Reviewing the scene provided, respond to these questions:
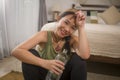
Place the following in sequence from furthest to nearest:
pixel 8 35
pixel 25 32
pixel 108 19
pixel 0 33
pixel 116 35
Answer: pixel 108 19, pixel 25 32, pixel 8 35, pixel 0 33, pixel 116 35

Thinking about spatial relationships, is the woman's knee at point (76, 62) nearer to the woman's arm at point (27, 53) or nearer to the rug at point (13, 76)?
the woman's arm at point (27, 53)

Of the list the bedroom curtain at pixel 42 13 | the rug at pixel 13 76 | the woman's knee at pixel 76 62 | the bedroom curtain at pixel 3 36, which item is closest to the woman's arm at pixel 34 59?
the woman's knee at pixel 76 62

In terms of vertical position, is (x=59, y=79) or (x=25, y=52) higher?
(x=25, y=52)

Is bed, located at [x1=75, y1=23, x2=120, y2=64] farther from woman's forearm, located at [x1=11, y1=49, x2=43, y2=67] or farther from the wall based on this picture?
the wall

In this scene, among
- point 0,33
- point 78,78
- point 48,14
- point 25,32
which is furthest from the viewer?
point 48,14

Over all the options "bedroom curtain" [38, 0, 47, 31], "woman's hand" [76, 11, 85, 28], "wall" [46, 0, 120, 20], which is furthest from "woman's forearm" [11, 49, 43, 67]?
"wall" [46, 0, 120, 20]

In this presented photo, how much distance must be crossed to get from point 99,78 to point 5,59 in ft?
5.62

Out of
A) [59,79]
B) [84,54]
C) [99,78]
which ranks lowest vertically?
[99,78]

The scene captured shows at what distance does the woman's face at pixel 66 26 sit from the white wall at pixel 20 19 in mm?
2390

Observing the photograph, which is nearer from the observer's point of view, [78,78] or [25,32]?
[78,78]

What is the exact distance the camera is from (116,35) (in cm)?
289

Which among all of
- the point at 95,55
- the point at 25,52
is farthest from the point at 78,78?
the point at 95,55

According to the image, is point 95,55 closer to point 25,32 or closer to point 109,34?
point 109,34

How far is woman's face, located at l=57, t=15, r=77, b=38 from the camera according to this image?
1.58 metres
